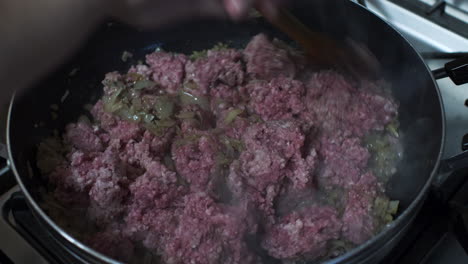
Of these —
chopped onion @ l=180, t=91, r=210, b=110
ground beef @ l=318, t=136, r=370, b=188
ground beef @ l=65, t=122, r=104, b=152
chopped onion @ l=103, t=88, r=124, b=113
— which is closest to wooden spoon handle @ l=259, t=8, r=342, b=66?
ground beef @ l=318, t=136, r=370, b=188

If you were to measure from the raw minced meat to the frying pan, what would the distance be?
0.07m

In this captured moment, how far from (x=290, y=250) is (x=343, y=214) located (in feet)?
0.76

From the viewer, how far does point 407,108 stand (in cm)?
175

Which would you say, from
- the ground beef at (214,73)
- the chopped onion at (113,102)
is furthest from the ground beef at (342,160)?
the chopped onion at (113,102)

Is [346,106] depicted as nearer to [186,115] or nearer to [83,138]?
[186,115]

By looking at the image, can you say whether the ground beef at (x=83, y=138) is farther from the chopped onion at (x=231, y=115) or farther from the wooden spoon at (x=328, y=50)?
the wooden spoon at (x=328, y=50)

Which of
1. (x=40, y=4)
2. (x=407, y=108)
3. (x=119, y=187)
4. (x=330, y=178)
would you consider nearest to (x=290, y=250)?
(x=330, y=178)

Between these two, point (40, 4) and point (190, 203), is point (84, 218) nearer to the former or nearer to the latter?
point (190, 203)

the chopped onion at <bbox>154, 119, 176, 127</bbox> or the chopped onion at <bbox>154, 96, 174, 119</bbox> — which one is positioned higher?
the chopped onion at <bbox>154, 96, 174, 119</bbox>

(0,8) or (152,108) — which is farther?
(152,108)

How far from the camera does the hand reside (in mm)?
1568

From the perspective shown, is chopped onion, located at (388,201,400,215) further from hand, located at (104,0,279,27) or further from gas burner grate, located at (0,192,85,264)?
gas burner grate, located at (0,192,85,264)

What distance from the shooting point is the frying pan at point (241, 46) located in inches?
52.8

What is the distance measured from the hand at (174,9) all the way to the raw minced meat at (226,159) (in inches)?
6.6
